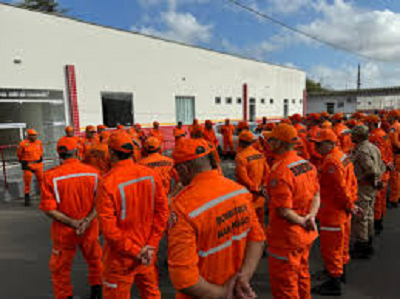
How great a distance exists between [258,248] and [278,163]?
122cm

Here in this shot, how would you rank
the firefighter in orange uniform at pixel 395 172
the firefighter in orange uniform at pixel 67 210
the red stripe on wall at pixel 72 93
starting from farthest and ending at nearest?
the red stripe on wall at pixel 72 93 < the firefighter in orange uniform at pixel 395 172 < the firefighter in orange uniform at pixel 67 210

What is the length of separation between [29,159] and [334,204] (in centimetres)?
749

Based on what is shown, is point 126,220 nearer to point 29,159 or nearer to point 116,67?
point 29,159

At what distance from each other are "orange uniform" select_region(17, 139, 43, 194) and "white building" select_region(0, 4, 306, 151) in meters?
5.07

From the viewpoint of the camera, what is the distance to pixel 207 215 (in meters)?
1.51

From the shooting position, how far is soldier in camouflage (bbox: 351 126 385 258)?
424 centimetres

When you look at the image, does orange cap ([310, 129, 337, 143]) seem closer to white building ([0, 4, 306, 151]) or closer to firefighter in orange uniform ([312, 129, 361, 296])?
firefighter in orange uniform ([312, 129, 361, 296])

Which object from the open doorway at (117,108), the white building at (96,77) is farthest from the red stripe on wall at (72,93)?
the open doorway at (117,108)

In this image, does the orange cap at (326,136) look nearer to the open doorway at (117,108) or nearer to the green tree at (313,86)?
the open doorway at (117,108)

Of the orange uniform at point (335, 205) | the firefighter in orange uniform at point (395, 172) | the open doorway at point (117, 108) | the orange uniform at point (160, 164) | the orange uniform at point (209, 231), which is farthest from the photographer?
the open doorway at point (117, 108)

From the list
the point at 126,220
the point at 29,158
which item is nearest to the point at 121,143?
the point at 126,220

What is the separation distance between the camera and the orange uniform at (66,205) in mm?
3008

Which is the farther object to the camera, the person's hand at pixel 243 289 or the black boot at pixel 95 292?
the black boot at pixel 95 292

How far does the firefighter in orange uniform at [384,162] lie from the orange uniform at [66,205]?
4.69 meters
